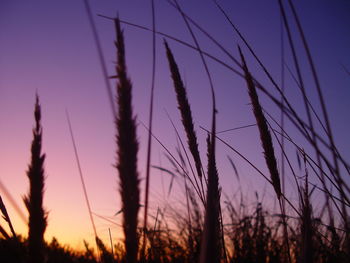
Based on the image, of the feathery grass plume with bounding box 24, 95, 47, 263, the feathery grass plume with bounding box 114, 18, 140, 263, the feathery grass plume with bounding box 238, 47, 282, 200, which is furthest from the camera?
the feathery grass plume with bounding box 238, 47, 282, 200

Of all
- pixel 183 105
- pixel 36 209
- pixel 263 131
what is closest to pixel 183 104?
pixel 183 105

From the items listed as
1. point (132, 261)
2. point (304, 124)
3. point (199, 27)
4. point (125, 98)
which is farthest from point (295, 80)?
point (132, 261)

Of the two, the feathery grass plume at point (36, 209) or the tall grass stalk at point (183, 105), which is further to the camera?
the tall grass stalk at point (183, 105)

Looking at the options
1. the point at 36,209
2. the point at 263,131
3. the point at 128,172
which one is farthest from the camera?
the point at 263,131

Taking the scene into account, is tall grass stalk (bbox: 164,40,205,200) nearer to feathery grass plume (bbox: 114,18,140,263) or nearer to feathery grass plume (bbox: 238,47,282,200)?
feathery grass plume (bbox: 238,47,282,200)

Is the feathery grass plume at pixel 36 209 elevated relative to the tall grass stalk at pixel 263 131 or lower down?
lower down

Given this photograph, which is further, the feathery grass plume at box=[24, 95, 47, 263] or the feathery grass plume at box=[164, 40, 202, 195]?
the feathery grass plume at box=[164, 40, 202, 195]

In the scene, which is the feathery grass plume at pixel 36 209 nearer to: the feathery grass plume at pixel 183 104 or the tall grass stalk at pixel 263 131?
the feathery grass plume at pixel 183 104

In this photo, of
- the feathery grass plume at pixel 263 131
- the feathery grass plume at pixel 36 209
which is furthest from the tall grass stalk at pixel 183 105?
the feathery grass plume at pixel 36 209

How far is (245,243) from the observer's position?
2951 millimetres

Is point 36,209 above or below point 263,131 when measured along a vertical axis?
below

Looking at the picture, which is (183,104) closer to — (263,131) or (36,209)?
(263,131)

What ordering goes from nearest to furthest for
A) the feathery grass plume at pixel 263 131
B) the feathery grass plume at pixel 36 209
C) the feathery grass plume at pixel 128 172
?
the feathery grass plume at pixel 128 172
the feathery grass plume at pixel 36 209
the feathery grass plume at pixel 263 131

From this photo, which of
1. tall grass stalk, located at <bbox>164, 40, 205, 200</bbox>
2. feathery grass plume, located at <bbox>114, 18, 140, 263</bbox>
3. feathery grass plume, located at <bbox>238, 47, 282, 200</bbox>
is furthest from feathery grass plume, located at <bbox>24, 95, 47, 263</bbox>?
feathery grass plume, located at <bbox>238, 47, 282, 200</bbox>
